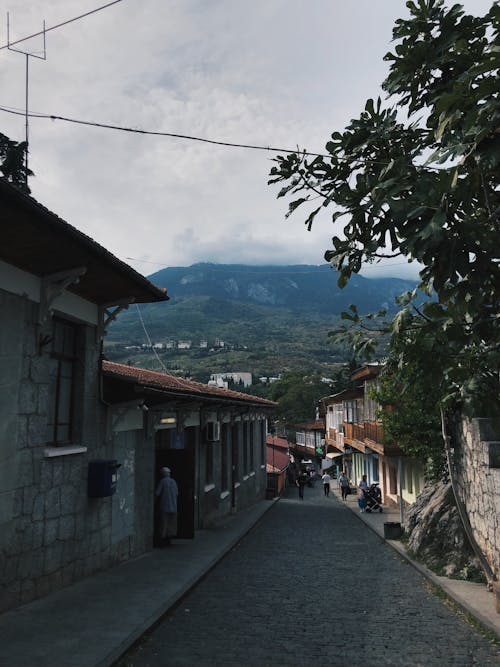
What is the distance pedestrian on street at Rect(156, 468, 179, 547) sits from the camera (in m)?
11.5

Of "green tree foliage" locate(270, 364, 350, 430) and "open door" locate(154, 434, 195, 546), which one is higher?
"green tree foliage" locate(270, 364, 350, 430)

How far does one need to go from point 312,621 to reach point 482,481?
13.2 feet

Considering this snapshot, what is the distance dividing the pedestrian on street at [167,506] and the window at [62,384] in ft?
11.8

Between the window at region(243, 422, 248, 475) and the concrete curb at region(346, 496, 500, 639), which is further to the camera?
the window at region(243, 422, 248, 475)

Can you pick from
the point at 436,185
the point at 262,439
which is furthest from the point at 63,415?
the point at 262,439

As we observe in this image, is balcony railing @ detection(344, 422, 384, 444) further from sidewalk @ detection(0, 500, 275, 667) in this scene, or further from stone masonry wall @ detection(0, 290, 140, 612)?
stone masonry wall @ detection(0, 290, 140, 612)

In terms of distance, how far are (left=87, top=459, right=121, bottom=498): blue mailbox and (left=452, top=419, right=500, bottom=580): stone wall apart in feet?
19.7

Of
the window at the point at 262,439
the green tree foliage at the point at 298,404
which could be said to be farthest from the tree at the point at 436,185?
the green tree foliage at the point at 298,404

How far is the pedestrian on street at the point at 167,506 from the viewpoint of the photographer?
37.7 feet

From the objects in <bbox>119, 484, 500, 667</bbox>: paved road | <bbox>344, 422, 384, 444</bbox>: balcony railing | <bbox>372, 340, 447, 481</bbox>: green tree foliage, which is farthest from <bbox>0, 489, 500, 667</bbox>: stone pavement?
<bbox>344, 422, 384, 444</bbox>: balcony railing

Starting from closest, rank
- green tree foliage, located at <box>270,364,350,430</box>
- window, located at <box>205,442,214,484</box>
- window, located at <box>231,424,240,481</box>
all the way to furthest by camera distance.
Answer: window, located at <box>205,442,214,484</box> < window, located at <box>231,424,240,481</box> < green tree foliage, located at <box>270,364,350,430</box>

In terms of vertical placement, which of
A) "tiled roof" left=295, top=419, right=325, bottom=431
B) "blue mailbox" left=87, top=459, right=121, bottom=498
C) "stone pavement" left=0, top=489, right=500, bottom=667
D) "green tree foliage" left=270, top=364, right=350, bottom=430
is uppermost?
"green tree foliage" left=270, top=364, right=350, bottom=430

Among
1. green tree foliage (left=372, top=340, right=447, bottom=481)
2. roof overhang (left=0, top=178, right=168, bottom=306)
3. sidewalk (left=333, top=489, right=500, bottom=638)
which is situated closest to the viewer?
roof overhang (left=0, top=178, right=168, bottom=306)

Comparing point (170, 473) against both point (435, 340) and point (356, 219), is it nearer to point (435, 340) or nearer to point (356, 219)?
point (435, 340)
